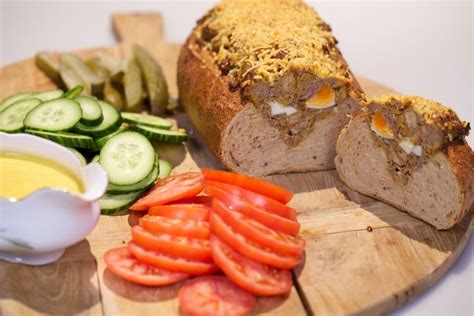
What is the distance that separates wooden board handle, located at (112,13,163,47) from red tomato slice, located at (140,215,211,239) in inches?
117

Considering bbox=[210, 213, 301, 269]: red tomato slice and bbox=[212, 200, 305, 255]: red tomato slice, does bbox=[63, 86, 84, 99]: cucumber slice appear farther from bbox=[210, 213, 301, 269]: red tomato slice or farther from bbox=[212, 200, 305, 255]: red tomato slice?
bbox=[210, 213, 301, 269]: red tomato slice

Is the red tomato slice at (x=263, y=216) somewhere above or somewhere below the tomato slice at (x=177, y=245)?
above

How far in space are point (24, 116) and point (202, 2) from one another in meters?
3.55

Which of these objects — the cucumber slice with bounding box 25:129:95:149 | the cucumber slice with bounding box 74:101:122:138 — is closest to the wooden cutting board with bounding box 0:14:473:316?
the cucumber slice with bounding box 25:129:95:149

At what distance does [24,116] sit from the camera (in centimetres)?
523

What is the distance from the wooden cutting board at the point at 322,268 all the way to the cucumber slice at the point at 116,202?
0.06 metres

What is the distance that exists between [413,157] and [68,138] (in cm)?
227

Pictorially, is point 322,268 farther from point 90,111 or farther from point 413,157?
point 90,111

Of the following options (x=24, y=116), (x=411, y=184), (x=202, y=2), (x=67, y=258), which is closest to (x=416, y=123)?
(x=411, y=184)

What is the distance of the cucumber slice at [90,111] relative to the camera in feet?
17.0

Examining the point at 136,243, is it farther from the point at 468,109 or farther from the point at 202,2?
the point at 202,2

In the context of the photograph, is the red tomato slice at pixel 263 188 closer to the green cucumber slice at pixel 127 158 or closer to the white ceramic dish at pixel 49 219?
the green cucumber slice at pixel 127 158

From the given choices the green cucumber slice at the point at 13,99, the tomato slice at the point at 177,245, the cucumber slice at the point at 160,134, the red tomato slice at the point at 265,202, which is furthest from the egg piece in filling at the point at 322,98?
the green cucumber slice at the point at 13,99

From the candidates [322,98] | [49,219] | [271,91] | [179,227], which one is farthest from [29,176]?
[322,98]
